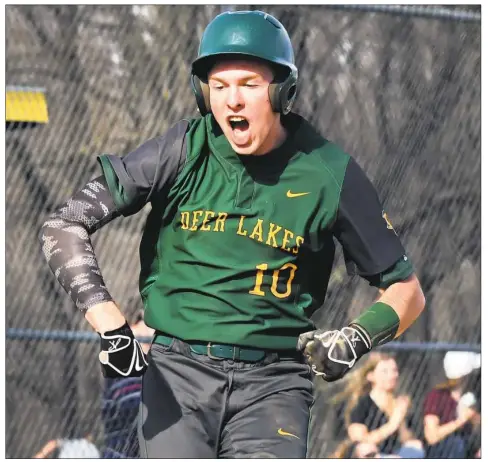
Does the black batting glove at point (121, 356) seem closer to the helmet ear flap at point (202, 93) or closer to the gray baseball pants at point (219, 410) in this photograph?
the gray baseball pants at point (219, 410)

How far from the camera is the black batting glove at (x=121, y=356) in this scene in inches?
125

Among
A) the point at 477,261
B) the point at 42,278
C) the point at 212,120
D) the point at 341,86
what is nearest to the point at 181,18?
the point at 341,86

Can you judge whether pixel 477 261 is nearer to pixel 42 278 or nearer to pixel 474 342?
pixel 474 342

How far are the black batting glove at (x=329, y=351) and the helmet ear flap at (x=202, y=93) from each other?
81 cm

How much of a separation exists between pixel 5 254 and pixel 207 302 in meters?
3.60

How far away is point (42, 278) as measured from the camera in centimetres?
697

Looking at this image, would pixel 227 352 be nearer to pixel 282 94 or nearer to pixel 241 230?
pixel 241 230

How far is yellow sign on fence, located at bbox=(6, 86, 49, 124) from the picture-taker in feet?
21.7

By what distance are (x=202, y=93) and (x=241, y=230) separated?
47 centimetres

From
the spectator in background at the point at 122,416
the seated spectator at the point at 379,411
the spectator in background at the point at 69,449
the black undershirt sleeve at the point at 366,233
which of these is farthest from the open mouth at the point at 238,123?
the seated spectator at the point at 379,411

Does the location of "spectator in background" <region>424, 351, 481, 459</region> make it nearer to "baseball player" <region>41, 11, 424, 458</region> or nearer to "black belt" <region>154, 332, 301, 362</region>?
"baseball player" <region>41, 11, 424, 458</region>

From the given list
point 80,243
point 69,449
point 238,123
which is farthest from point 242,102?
point 69,449

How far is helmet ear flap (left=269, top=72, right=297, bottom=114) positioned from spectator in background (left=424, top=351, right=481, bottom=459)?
3.63m

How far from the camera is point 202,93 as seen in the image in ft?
11.7
